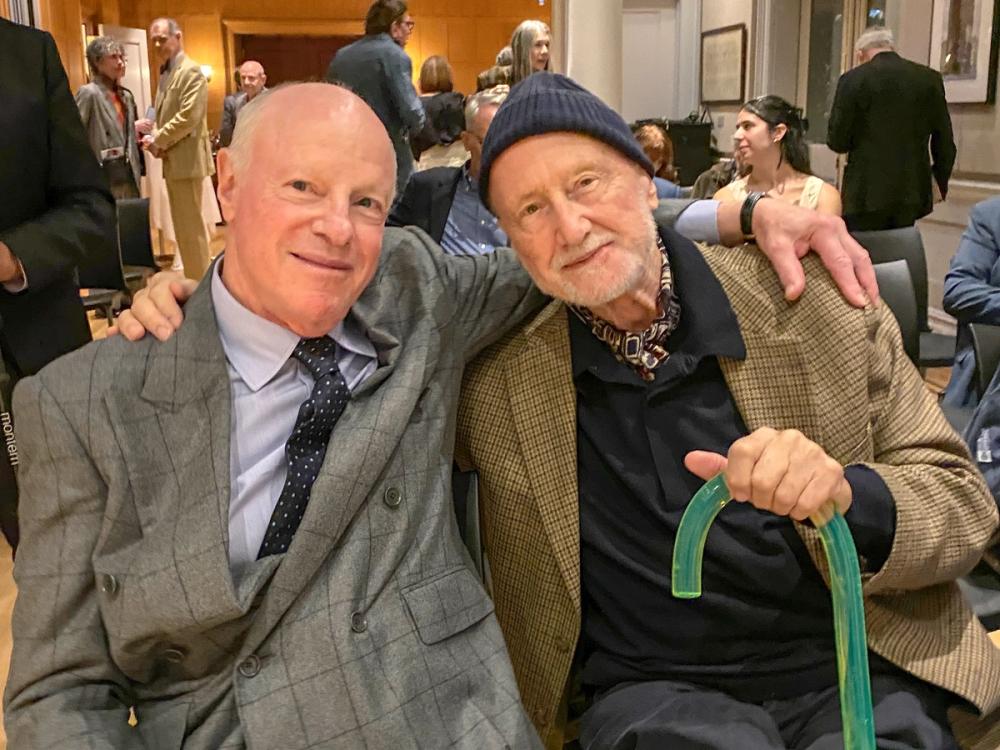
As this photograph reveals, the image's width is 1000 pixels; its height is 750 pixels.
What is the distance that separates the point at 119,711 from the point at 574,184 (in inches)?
39.1

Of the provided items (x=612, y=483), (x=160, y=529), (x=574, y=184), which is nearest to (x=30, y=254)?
(x=160, y=529)

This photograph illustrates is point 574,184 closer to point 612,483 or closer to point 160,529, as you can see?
point 612,483

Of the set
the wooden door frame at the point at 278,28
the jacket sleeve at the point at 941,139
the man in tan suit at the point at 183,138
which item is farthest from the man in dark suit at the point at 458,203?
the wooden door frame at the point at 278,28

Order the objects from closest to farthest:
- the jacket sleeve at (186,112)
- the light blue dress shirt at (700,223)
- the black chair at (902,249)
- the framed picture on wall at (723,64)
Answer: the light blue dress shirt at (700,223) → the black chair at (902,249) → the jacket sleeve at (186,112) → the framed picture on wall at (723,64)

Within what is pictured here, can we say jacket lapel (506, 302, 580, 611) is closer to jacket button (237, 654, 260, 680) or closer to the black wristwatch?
the black wristwatch

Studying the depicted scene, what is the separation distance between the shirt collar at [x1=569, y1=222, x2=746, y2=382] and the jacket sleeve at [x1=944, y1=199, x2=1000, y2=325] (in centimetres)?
190

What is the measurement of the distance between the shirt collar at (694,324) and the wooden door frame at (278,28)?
12965mm

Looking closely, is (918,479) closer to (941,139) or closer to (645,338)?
(645,338)

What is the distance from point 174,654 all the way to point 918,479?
1.07 meters

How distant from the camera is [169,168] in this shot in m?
7.03

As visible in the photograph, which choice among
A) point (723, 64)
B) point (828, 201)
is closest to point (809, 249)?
point (828, 201)

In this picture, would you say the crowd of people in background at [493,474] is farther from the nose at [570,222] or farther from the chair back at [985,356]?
the chair back at [985,356]

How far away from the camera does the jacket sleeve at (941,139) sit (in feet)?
17.6

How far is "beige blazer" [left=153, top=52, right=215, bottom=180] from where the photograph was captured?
268 inches
